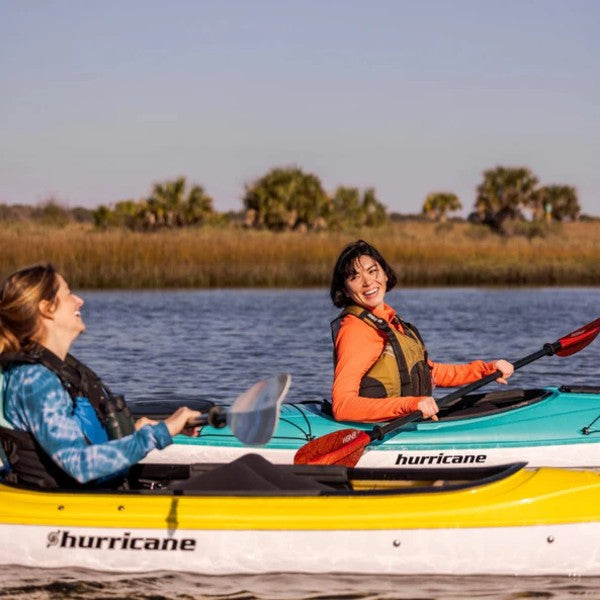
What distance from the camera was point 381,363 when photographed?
Result: 593 centimetres

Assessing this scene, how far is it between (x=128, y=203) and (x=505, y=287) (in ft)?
127

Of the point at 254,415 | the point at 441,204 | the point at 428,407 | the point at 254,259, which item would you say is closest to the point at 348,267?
the point at 428,407

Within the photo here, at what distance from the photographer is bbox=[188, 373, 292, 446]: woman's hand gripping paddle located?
412cm

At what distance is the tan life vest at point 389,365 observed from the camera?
5926mm

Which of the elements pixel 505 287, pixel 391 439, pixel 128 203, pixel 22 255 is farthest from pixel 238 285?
pixel 128 203

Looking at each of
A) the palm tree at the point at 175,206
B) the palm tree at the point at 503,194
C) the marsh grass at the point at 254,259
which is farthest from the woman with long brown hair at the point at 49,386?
the palm tree at the point at 503,194

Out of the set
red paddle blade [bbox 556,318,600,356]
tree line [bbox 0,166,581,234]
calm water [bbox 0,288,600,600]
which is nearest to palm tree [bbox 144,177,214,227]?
tree line [bbox 0,166,581,234]

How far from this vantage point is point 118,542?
446 centimetres

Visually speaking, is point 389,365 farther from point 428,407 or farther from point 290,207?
point 290,207

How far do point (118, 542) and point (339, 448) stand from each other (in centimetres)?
149

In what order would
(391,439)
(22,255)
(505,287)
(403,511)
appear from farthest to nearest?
(505,287)
(22,255)
(391,439)
(403,511)

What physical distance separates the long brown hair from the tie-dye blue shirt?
0.10 meters

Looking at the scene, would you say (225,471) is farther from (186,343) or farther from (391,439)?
(186,343)

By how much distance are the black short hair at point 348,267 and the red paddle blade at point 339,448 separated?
645 mm
